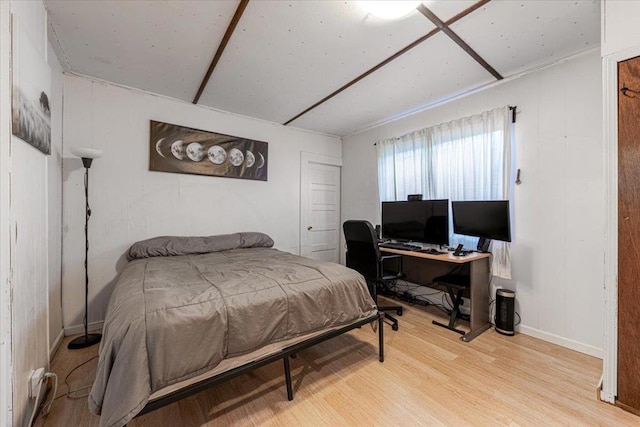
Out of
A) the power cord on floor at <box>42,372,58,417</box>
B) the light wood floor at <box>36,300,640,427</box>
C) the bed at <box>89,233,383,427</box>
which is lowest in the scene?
the light wood floor at <box>36,300,640,427</box>

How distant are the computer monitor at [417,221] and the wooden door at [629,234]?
1.37 meters

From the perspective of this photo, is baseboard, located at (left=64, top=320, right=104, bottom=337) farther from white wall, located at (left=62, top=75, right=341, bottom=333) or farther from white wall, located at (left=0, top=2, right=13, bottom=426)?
white wall, located at (left=0, top=2, right=13, bottom=426)

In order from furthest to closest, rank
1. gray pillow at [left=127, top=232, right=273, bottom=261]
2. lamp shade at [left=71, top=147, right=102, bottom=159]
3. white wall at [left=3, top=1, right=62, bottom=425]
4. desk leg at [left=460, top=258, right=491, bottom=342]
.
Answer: gray pillow at [left=127, top=232, right=273, bottom=261]
desk leg at [left=460, top=258, right=491, bottom=342]
lamp shade at [left=71, top=147, right=102, bottom=159]
white wall at [left=3, top=1, right=62, bottom=425]

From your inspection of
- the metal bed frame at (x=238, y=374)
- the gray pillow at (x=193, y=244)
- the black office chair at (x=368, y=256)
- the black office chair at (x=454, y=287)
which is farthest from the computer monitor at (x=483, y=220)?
the gray pillow at (x=193, y=244)

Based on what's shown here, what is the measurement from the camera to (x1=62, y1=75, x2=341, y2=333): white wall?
2533 mm

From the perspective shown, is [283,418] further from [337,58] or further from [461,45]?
[461,45]

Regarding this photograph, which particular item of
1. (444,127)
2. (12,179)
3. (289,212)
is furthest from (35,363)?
(444,127)

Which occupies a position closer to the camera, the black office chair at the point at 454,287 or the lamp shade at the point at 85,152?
the lamp shade at the point at 85,152

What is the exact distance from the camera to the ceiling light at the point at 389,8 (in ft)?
5.24

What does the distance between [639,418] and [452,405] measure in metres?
1.03

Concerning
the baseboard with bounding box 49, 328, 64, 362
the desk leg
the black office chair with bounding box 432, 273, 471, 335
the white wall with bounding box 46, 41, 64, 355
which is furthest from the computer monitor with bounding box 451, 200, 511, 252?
the baseboard with bounding box 49, 328, 64, 362

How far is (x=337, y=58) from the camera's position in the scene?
2.27m

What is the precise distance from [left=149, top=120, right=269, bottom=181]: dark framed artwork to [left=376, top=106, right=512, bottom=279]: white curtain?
189 centimetres

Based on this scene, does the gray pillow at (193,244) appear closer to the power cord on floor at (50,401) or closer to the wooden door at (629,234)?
the power cord on floor at (50,401)
